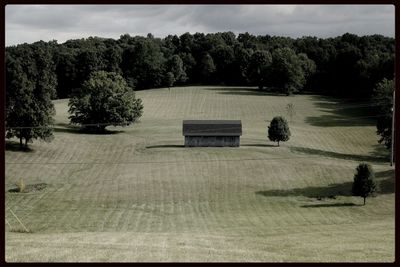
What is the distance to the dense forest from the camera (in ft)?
427

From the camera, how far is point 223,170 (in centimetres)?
6209

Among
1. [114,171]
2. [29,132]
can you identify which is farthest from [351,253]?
[29,132]

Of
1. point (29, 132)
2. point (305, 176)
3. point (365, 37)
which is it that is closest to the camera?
point (305, 176)

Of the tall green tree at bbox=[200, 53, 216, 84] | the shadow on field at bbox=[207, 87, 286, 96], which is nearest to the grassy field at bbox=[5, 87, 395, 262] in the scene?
the shadow on field at bbox=[207, 87, 286, 96]

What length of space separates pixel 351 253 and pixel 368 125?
80.1 meters

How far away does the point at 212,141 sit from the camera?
7475 cm

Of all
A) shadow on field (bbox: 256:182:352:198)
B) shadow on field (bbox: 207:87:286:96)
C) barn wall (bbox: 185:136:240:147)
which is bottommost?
shadow on field (bbox: 256:182:352:198)

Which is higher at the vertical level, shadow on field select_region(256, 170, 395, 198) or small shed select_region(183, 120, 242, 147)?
small shed select_region(183, 120, 242, 147)

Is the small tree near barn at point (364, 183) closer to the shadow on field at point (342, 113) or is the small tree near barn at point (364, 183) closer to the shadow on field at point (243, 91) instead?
the shadow on field at point (342, 113)

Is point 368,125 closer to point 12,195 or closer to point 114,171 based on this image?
point 114,171

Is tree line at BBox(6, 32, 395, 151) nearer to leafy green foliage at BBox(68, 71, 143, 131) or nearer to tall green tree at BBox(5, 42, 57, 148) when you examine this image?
leafy green foliage at BBox(68, 71, 143, 131)

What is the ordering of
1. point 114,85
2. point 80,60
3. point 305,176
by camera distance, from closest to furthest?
point 305,176 < point 114,85 < point 80,60

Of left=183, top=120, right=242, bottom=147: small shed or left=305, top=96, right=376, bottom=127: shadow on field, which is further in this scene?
left=305, top=96, right=376, bottom=127: shadow on field

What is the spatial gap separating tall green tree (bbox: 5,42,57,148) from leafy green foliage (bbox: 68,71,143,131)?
668 inches
